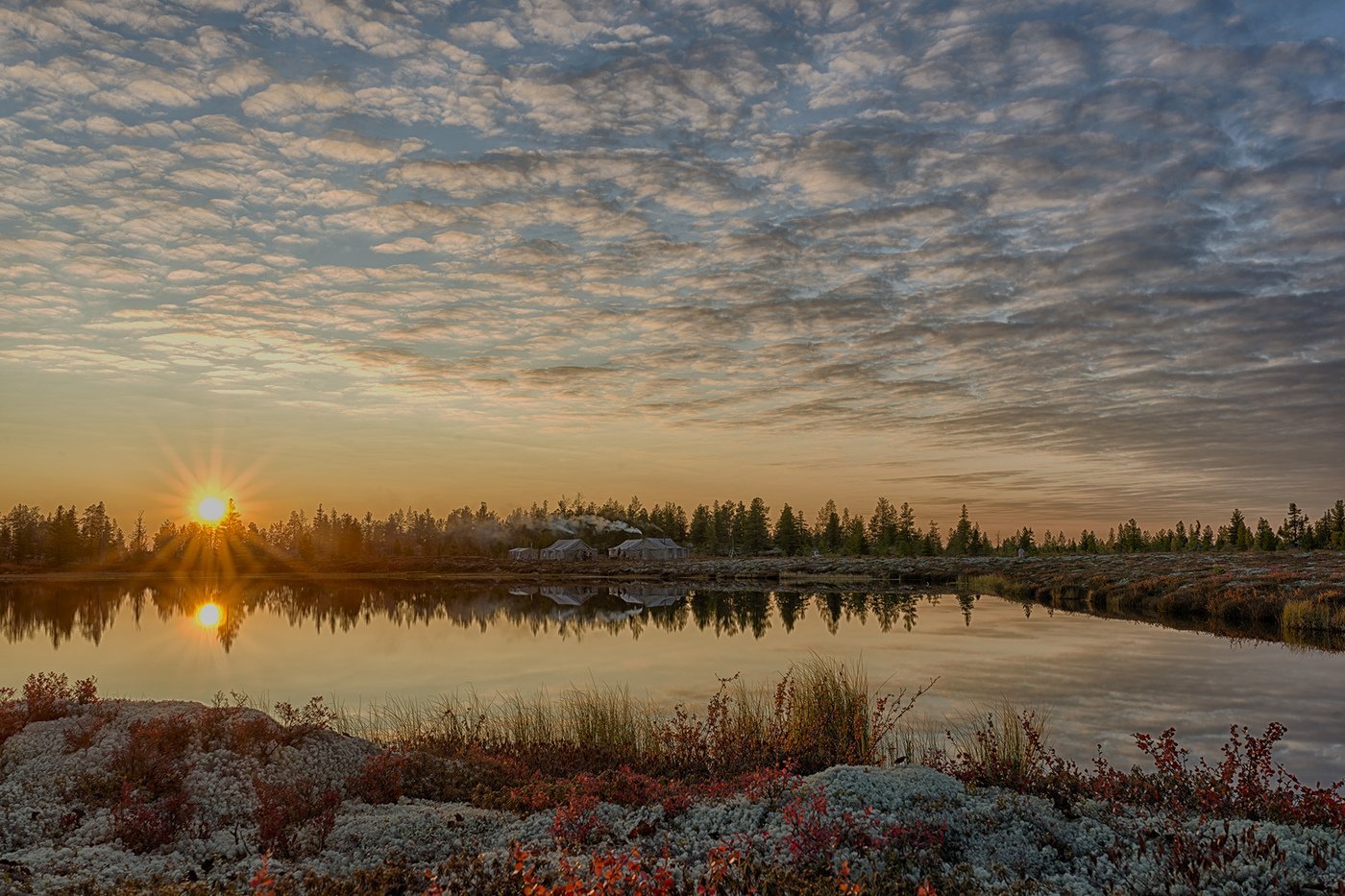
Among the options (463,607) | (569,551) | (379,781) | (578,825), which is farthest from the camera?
(569,551)

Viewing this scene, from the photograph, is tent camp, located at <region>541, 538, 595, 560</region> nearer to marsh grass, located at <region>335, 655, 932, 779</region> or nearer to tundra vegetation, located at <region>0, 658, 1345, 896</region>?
marsh grass, located at <region>335, 655, 932, 779</region>

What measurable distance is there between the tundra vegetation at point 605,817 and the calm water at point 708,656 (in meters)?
6.43

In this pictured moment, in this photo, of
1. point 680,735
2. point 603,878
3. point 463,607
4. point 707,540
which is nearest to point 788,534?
point 707,540

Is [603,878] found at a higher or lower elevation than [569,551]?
higher

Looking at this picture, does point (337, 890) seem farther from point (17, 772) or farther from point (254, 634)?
point (254, 634)

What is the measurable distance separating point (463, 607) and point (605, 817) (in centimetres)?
5502

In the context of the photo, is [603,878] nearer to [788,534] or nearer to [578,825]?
[578,825]

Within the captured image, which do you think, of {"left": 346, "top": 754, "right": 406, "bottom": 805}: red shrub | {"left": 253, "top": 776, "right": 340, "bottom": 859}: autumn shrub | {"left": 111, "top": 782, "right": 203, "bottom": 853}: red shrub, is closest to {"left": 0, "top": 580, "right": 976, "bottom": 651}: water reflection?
{"left": 346, "top": 754, "right": 406, "bottom": 805}: red shrub

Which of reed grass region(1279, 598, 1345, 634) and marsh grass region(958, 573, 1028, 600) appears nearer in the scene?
reed grass region(1279, 598, 1345, 634)

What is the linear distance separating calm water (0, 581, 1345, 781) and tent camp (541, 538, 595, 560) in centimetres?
9273

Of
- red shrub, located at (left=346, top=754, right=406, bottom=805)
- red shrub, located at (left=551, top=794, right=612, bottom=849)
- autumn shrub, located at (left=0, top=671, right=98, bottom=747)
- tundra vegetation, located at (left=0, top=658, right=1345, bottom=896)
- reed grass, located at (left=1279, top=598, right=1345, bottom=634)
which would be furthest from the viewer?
reed grass, located at (left=1279, top=598, right=1345, bottom=634)

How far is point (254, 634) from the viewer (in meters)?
45.8

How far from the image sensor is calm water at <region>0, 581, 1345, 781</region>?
2248 cm

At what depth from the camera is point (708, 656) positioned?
34.8 m
